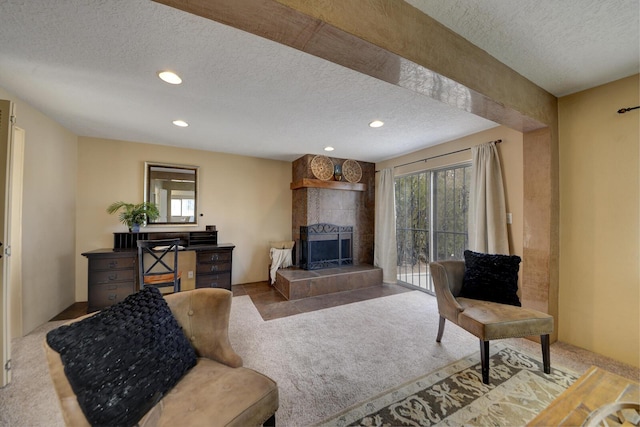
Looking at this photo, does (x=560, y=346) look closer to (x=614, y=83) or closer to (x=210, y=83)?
(x=614, y=83)

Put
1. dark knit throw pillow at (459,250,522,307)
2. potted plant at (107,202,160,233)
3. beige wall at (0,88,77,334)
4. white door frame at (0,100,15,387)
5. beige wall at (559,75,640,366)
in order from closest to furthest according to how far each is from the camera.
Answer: white door frame at (0,100,15,387), beige wall at (559,75,640,366), dark knit throw pillow at (459,250,522,307), beige wall at (0,88,77,334), potted plant at (107,202,160,233)

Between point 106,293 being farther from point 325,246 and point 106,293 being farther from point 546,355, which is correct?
point 546,355

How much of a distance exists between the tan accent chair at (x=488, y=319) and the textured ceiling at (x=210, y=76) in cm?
177

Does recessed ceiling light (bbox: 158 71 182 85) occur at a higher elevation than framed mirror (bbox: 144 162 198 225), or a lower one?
higher

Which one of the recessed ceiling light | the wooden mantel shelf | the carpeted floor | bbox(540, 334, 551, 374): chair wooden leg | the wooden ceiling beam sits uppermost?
the recessed ceiling light

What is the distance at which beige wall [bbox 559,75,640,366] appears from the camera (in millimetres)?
1901

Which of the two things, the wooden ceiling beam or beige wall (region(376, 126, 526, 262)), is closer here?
the wooden ceiling beam

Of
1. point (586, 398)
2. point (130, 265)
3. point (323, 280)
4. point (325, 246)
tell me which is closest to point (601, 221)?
point (586, 398)

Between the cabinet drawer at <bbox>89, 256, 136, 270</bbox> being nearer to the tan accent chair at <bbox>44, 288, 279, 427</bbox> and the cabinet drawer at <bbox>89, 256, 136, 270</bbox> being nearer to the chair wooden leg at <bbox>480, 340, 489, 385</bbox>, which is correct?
the tan accent chair at <bbox>44, 288, 279, 427</bbox>

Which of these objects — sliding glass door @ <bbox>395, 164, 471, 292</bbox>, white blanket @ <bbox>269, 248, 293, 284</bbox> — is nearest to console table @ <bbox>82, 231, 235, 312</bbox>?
white blanket @ <bbox>269, 248, 293, 284</bbox>

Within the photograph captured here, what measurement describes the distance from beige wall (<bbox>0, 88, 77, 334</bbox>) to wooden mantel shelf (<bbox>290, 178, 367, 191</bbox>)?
3.14 meters

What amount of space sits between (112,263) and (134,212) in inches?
28.7

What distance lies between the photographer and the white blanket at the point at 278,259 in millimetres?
4062

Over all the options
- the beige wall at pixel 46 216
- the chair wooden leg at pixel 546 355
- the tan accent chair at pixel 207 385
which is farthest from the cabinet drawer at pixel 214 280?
the chair wooden leg at pixel 546 355
